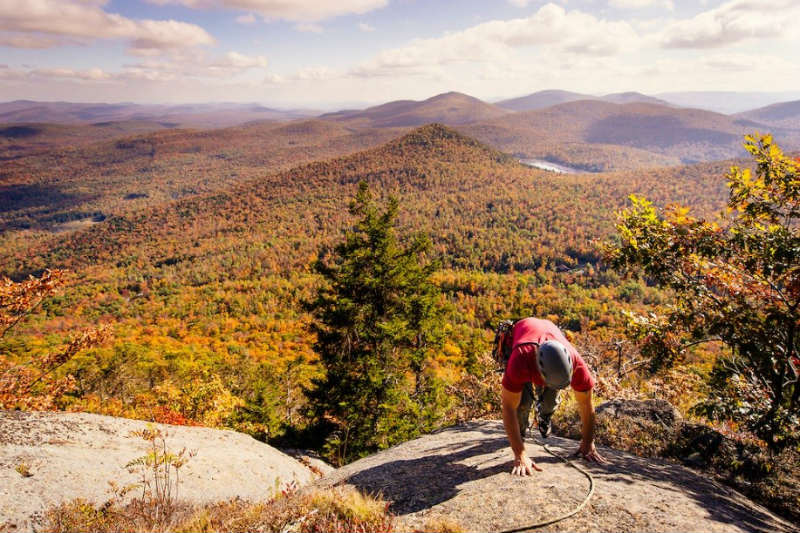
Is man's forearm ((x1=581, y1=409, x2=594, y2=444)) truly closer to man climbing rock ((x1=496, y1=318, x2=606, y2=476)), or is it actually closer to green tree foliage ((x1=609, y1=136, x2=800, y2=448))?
man climbing rock ((x1=496, y1=318, x2=606, y2=476))

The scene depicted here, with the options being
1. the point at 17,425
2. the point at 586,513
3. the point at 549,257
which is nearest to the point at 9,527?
the point at 17,425

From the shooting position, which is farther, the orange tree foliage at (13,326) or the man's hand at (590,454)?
the orange tree foliage at (13,326)

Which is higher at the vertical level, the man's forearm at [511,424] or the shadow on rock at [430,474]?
the man's forearm at [511,424]

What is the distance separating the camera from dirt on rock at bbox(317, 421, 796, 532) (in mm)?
4137

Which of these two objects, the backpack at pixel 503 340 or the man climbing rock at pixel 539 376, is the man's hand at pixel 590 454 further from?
the backpack at pixel 503 340

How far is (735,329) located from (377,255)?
11571mm

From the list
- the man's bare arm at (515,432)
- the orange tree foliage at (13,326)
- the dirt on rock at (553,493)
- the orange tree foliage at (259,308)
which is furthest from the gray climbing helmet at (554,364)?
the orange tree foliage at (13,326)

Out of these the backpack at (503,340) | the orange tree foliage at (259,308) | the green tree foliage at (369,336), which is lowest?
the orange tree foliage at (259,308)

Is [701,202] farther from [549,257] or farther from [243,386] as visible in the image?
[243,386]

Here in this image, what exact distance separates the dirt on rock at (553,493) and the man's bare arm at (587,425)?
0.15 m

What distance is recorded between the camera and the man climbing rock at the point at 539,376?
13.9ft

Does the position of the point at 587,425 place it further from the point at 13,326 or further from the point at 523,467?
the point at 13,326

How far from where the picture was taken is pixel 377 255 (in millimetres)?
15508

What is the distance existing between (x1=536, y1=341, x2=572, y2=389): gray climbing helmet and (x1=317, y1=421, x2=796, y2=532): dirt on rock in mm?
1471
